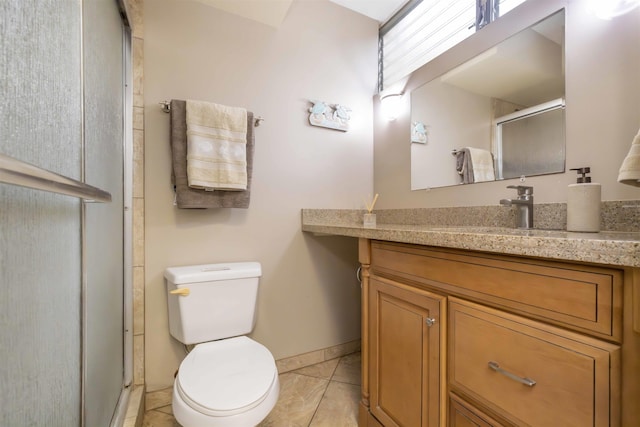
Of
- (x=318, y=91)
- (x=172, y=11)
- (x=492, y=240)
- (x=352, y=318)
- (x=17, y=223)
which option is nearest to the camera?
(x=17, y=223)

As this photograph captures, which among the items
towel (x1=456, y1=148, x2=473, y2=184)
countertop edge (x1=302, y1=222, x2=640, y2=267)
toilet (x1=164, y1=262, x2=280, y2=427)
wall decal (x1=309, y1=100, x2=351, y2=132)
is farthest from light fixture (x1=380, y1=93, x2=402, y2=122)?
toilet (x1=164, y1=262, x2=280, y2=427)

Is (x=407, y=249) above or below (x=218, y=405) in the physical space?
above

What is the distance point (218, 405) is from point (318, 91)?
5.67 ft

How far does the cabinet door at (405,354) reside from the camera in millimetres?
874

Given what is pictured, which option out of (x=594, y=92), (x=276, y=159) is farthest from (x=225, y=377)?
(x=594, y=92)

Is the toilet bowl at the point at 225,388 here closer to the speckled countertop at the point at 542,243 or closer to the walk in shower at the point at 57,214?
the walk in shower at the point at 57,214

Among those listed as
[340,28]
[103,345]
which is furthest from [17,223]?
[340,28]

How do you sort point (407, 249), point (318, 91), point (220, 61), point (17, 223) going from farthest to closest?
point (318, 91), point (220, 61), point (407, 249), point (17, 223)

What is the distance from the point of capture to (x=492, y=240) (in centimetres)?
68

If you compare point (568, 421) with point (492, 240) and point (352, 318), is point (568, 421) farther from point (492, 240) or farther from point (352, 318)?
point (352, 318)

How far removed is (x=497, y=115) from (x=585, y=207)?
61 cm

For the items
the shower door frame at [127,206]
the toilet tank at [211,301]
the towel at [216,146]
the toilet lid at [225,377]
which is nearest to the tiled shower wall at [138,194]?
the shower door frame at [127,206]

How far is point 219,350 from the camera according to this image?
1.19 metres

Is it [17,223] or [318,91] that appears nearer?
[17,223]
